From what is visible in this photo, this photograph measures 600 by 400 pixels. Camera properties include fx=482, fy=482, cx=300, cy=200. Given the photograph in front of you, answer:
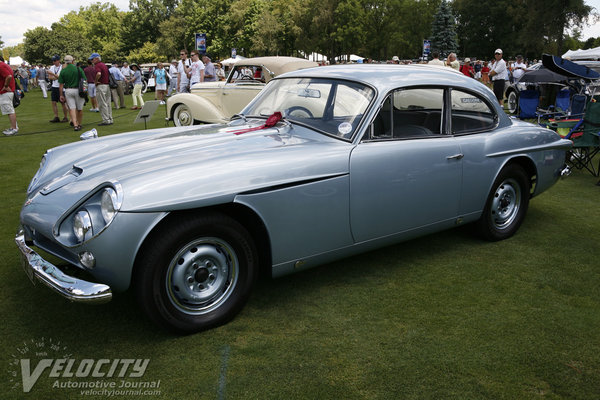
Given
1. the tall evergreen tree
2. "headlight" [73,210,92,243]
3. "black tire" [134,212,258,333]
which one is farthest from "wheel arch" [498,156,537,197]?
the tall evergreen tree

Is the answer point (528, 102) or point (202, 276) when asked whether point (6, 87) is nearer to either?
point (202, 276)

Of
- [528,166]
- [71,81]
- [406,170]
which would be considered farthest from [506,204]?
[71,81]

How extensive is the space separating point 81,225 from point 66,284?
338 mm

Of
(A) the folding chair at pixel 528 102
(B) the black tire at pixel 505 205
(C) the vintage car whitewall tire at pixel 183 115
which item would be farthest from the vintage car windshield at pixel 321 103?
(A) the folding chair at pixel 528 102

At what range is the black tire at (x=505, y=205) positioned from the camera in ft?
14.8

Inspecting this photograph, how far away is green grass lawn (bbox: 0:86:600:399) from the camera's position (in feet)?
8.50

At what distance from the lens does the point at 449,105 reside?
4.21m

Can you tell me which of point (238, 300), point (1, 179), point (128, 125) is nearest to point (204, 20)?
point (128, 125)

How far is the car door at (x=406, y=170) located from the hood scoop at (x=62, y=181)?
1.91 m

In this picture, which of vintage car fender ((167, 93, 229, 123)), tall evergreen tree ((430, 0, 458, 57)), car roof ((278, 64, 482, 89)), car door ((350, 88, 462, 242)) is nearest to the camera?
car door ((350, 88, 462, 242))

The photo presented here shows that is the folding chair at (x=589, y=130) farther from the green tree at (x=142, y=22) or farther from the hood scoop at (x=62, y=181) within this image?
the green tree at (x=142, y=22)

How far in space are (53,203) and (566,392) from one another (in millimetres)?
3127

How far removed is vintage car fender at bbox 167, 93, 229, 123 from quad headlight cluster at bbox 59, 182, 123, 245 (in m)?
8.47

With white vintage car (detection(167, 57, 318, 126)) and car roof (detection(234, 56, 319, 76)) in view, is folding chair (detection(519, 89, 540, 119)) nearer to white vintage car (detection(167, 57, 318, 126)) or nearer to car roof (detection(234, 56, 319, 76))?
white vintage car (detection(167, 57, 318, 126))
